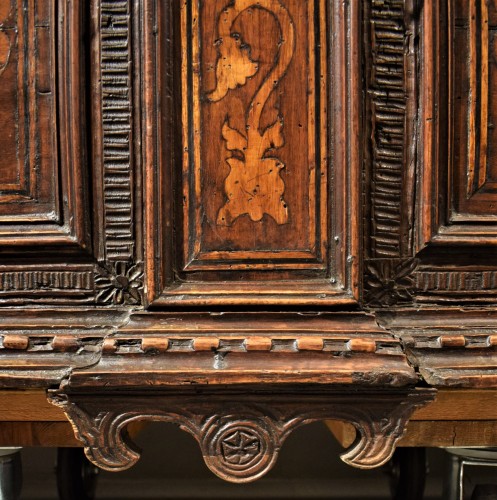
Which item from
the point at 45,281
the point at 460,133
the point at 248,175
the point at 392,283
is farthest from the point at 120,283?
the point at 460,133

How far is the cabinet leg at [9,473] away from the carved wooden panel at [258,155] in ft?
1.32

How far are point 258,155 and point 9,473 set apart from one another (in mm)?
606

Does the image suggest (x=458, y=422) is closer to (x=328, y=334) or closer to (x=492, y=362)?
(x=492, y=362)

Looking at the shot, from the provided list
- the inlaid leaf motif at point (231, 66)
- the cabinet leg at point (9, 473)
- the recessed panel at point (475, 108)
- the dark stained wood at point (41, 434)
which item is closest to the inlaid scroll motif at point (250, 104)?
the inlaid leaf motif at point (231, 66)

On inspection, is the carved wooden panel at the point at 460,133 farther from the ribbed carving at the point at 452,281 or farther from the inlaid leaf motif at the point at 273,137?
the inlaid leaf motif at the point at 273,137

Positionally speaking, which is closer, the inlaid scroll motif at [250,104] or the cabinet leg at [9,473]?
the inlaid scroll motif at [250,104]

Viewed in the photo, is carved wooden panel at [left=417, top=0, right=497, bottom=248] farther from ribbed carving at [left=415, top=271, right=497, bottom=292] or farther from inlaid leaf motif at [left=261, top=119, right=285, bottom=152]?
inlaid leaf motif at [left=261, top=119, right=285, bottom=152]

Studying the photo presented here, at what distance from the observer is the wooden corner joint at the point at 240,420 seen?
0.52m

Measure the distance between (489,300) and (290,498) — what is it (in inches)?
22.0

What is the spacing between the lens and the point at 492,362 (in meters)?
0.54

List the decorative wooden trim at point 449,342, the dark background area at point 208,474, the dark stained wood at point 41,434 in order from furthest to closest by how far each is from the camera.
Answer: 1. the dark background area at point 208,474
2. the dark stained wood at point 41,434
3. the decorative wooden trim at point 449,342

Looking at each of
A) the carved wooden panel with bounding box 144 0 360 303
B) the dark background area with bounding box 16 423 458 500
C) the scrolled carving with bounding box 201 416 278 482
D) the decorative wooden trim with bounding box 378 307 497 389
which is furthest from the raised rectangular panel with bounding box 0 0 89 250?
the dark background area with bounding box 16 423 458 500

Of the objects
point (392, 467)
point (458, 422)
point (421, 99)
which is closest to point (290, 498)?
point (392, 467)

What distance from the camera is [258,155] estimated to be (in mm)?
567
